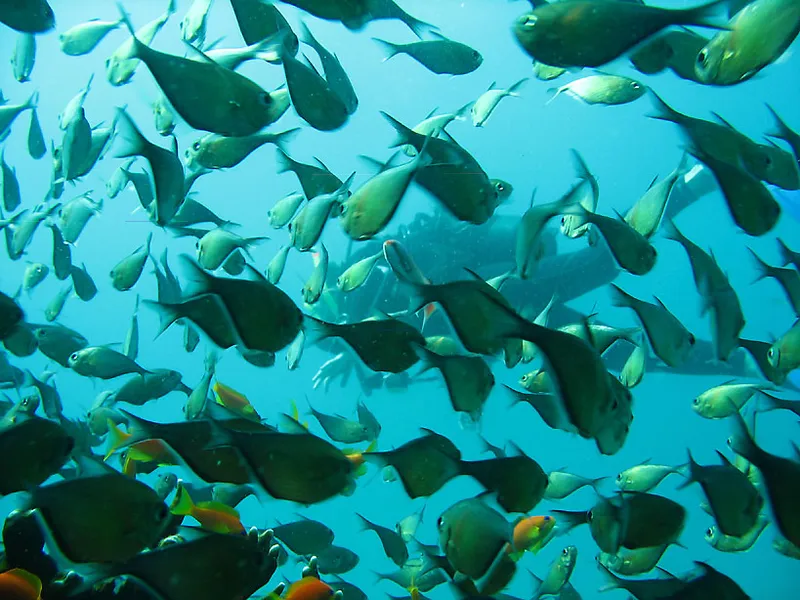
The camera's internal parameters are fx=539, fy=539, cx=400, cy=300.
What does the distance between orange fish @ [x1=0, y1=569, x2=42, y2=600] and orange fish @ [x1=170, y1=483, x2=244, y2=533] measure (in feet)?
2.10

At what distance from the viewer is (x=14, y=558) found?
267 centimetres

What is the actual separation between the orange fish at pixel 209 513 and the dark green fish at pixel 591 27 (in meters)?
2.64

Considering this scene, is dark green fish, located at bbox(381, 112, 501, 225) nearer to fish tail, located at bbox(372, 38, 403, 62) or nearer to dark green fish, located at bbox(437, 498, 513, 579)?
fish tail, located at bbox(372, 38, 403, 62)

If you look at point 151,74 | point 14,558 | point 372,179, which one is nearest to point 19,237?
point 14,558

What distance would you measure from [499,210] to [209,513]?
12138 millimetres

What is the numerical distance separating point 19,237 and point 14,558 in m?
3.12

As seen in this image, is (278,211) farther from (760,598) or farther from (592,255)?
(760,598)

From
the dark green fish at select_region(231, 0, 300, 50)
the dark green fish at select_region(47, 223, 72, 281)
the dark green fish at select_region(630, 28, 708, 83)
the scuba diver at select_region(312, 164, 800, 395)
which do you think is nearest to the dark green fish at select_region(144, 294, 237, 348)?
the dark green fish at select_region(231, 0, 300, 50)

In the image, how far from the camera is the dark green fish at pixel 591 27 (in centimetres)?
177

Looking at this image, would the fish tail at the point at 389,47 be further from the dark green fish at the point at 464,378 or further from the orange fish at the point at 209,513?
the orange fish at the point at 209,513

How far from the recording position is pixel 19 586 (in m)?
2.29

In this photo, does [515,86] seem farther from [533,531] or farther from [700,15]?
[533,531]

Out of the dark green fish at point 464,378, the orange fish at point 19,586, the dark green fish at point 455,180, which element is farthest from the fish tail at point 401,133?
the orange fish at point 19,586

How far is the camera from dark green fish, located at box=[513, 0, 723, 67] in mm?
1774
